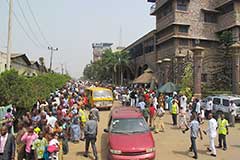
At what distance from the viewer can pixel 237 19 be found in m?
36.6

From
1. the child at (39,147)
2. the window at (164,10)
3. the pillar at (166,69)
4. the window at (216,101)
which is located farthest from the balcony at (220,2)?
the child at (39,147)

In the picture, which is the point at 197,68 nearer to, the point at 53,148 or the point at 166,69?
the point at 166,69

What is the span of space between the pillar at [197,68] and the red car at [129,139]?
14.8 m

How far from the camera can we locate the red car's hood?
9367mm

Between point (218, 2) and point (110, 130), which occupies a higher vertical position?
point (218, 2)

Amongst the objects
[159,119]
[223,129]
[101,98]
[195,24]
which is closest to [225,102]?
[159,119]

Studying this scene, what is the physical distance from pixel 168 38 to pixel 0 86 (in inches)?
1120

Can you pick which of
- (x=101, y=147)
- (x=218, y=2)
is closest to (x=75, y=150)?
(x=101, y=147)

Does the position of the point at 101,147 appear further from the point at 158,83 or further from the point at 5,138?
the point at 158,83

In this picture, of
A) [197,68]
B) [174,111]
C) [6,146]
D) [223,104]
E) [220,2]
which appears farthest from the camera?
[220,2]

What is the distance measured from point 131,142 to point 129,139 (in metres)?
0.20

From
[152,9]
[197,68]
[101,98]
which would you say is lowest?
[101,98]

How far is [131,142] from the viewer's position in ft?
31.8

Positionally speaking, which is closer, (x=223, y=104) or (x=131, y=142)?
(x=131, y=142)
